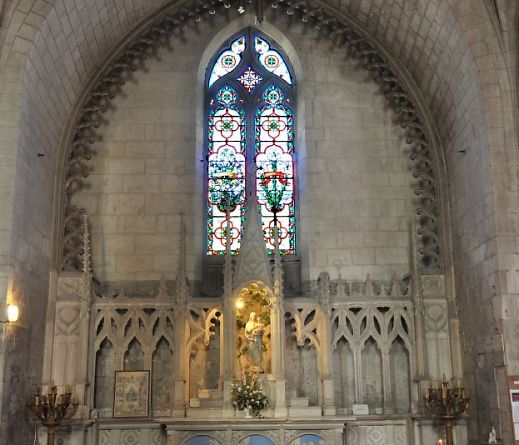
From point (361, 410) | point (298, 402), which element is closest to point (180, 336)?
point (298, 402)

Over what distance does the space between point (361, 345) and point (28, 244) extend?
227 inches

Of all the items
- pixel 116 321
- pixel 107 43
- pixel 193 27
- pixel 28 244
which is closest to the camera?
pixel 28 244

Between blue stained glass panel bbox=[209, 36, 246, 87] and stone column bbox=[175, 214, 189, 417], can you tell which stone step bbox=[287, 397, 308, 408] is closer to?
stone column bbox=[175, 214, 189, 417]

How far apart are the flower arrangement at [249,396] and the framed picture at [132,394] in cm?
169

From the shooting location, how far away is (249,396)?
1151 cm

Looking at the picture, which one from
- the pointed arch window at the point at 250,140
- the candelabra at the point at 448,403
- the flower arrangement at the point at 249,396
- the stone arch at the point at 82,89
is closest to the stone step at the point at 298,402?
the flower arrangement at the point at 249,396

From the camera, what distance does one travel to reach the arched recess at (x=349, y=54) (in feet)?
43.0

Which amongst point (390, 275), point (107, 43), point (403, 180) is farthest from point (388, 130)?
point (107, 43)

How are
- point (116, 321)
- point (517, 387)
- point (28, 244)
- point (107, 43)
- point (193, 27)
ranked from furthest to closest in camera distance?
1. point (193, 27)
2. point (107, 43)
3. point (116, 321)
4. point (28, 244)
5. point (517, 387)

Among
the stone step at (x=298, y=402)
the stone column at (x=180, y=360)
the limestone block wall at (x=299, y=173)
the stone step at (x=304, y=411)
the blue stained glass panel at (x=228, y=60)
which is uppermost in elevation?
the blue stained glass panel at (x=228, y=60)

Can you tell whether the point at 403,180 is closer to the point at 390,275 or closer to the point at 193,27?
the point at 390,275

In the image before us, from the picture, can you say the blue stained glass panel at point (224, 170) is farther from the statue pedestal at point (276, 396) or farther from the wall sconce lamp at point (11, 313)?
the wall sconce lamp at point (11, 313)

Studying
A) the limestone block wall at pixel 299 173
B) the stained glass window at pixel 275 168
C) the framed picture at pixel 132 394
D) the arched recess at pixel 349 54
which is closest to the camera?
the framed picture at pixel 132 394

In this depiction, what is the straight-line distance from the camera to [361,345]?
12.7 metres
